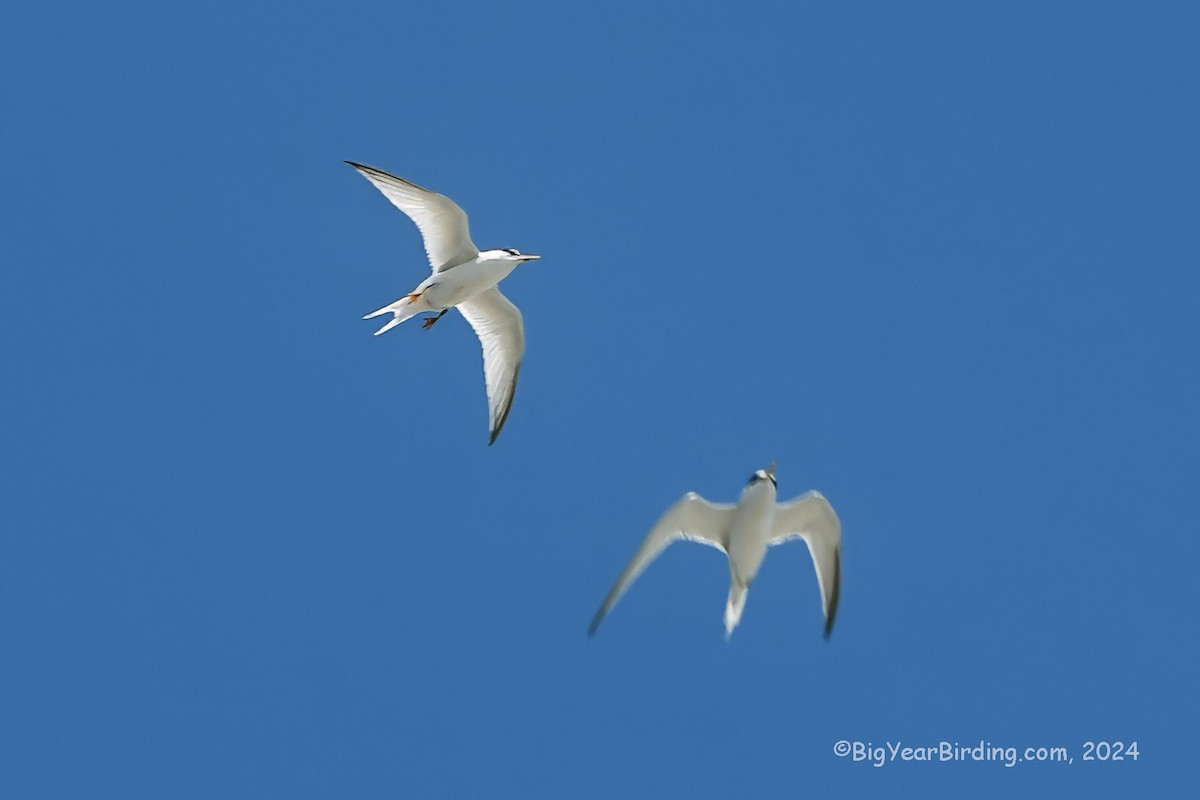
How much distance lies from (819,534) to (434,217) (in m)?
6.34

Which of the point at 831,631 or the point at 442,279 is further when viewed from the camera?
the point at 442,279

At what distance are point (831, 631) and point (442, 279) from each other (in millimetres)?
6560

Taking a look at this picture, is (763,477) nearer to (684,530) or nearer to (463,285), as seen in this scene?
(684,530)

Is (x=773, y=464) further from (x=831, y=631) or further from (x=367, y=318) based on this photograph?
(x=367, y=318)

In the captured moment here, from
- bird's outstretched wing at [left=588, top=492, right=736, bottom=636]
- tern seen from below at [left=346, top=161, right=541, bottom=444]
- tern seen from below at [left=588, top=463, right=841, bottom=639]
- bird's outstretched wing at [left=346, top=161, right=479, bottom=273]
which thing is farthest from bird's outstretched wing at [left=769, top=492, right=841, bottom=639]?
bird's outstretched wing at [left=346, top=161, right=479, bottom=273]

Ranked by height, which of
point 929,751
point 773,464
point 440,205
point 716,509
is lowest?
point 929,751

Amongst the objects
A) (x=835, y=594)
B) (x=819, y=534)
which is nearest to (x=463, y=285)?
(x=819, y=534)

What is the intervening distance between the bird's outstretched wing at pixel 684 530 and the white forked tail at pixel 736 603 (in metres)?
0.52

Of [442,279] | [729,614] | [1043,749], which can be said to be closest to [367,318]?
[442,279]

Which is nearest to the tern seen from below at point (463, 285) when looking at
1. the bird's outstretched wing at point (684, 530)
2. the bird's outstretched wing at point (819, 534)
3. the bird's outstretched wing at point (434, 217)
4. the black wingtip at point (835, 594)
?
the bird's outstretched wing at point (434, 217)

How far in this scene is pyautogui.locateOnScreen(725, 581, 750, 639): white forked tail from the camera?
1421 centimetres

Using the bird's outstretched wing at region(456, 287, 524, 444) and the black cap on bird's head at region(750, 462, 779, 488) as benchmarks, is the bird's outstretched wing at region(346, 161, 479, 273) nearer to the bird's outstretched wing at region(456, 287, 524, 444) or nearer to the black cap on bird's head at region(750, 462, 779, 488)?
the bird's outstretched wing at region(456, 287, 524, 444)

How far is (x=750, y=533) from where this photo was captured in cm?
1389

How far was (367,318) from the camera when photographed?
14578 millimetres
